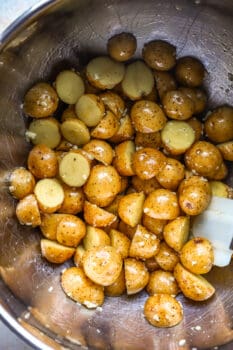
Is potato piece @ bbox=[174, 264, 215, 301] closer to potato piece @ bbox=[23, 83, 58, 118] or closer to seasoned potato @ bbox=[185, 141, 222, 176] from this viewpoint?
seasoned potato @ bbox=[185, 141, 222, 176]

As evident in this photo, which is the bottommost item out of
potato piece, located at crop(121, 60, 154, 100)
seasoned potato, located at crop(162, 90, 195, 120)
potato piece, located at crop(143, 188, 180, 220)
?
potato piece, located at crop(143, 188, 180, 220)

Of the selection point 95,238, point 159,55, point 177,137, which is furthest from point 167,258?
point 159,55

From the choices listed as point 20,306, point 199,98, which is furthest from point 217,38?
point 20,306

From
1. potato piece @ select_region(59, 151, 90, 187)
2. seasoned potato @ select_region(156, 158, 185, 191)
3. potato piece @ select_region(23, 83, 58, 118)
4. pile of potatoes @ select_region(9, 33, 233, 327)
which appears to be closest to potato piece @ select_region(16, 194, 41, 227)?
pile of potatoes @ select_region(9, 33, 233, 327)

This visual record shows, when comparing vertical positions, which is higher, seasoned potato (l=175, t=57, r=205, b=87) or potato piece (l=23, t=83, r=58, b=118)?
potato piece (l=23, t=83, r=58, b=118)

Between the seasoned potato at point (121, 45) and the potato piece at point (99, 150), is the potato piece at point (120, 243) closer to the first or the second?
the potato piece at point (99, 150)

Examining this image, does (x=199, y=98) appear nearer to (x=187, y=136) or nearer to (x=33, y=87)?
(x=187, y=136)

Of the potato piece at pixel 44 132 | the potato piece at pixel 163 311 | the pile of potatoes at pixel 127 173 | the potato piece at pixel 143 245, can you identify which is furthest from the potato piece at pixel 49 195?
the potato piece at pixel 163 311
